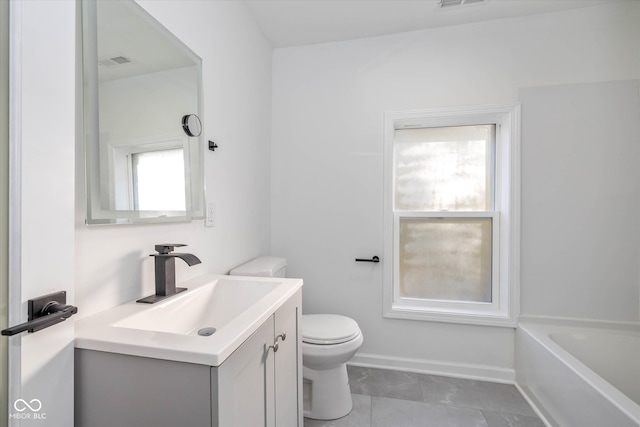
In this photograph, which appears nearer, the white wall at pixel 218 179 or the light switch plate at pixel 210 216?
the white wall at pixel 218 179

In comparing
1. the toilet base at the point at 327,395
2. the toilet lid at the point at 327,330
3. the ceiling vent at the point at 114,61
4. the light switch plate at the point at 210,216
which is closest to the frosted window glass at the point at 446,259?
the toilet lid at the point at 327,330

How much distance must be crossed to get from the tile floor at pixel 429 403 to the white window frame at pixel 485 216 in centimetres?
41

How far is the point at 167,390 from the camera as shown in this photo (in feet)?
2.16

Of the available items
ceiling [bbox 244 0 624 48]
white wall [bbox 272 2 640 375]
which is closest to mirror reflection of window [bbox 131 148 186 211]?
white wall [bbox 272 2 640 375]

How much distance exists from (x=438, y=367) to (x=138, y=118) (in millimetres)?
2341

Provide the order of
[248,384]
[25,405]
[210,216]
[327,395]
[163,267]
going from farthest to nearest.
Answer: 1. [327,395]
2. [210,216]
3. [163,267]
4. [248,384]
5. [25,405]

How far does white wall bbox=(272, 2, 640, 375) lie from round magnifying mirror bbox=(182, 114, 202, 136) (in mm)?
1006

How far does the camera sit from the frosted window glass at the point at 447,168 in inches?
84.0

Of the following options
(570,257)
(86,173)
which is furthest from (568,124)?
(86,173)

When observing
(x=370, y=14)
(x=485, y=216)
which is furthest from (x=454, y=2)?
(x=485, y=216)

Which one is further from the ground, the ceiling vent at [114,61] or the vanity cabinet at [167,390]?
the ceiling vent at [114,61]

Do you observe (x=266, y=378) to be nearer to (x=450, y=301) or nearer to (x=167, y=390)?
(x=167, y=390)

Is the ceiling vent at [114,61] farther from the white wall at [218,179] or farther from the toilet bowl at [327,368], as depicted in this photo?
the toilet bowl at [327,368]

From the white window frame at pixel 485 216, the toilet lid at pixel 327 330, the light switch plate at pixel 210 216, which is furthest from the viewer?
the white window frame at pixel 485 216
